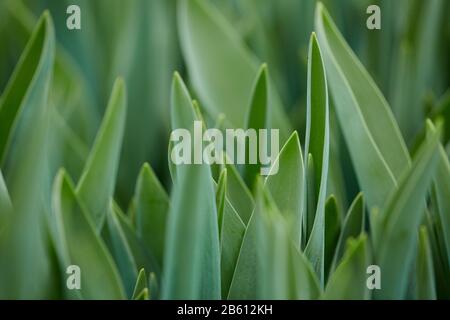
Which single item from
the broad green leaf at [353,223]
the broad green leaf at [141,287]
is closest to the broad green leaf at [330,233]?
the broad green leaf at [353,223]

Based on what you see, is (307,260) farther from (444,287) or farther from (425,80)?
(425,80)

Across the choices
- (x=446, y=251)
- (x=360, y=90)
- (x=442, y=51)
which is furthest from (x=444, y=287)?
(x=442, y=51)

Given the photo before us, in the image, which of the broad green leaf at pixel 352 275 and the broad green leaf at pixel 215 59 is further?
the broad green leaf at pixel 215 59

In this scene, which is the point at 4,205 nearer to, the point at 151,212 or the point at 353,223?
the point at 151,212

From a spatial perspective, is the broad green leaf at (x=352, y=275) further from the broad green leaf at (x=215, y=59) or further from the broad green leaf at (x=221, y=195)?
the broad green leaf at (x=215, y=59)

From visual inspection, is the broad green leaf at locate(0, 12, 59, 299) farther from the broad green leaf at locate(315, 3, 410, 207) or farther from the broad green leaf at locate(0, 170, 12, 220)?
the broad green leaf at locate(315, 3, 410, 207)
